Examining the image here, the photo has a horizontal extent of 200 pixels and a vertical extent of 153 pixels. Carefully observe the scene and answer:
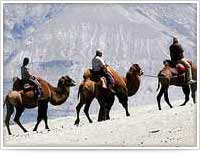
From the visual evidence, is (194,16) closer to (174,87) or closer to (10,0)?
(174,87)

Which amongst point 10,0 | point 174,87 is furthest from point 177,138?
point 10,0

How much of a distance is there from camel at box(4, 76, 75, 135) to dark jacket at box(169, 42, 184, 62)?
121 cm

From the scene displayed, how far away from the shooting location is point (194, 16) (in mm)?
14250

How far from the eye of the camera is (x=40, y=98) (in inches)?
563

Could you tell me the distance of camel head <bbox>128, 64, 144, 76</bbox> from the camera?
47.0 feet

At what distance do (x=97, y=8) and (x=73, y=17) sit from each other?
0.32 meters

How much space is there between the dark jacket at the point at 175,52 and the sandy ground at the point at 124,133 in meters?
0.56

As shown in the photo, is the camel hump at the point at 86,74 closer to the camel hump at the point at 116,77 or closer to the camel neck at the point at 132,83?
the camel hump at the point at 116,77

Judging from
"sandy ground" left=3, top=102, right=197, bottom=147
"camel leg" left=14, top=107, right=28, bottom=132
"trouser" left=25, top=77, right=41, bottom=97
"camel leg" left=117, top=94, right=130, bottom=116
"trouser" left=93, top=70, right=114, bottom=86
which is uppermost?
"trouser" left=93, top=70, right=114, bottom=86

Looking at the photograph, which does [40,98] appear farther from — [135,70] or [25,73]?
[135,70]

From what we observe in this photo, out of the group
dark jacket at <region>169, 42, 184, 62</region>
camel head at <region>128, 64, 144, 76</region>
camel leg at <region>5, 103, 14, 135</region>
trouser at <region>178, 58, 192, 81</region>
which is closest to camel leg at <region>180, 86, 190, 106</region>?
trouser at <region>178, 58, 192, 81</region>

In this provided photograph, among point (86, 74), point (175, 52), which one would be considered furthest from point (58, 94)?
point (175, 52)

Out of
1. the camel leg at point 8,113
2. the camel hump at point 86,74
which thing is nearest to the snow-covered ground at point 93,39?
the camel hump at point 86,74

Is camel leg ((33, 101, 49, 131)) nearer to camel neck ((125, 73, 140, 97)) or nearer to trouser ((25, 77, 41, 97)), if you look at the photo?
trouser ((25, 77, 41, 97))
